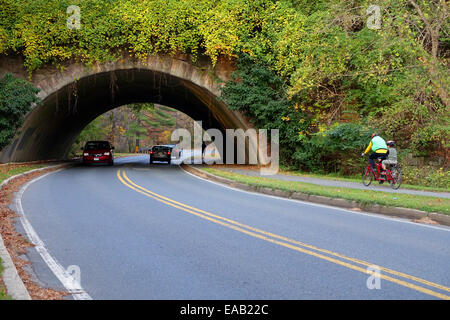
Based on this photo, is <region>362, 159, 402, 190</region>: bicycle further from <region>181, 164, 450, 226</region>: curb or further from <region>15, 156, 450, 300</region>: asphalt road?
<region>15, 156, 450, 300</region>: asphalt road

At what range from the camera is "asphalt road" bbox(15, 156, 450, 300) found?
5.01 metres

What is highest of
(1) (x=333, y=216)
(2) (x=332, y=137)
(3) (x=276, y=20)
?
(3) (x=276, y=20)

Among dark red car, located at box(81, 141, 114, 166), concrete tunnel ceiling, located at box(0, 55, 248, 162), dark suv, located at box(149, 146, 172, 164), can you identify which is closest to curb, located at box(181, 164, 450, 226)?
concrete tunnel ceiling, located at box(0, 55, 248, 162)

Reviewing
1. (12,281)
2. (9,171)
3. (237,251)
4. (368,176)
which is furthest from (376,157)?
(9,171)

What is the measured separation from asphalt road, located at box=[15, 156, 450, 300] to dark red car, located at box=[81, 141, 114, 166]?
20346 millimetres

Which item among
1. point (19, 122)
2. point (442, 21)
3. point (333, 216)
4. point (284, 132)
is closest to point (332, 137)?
point (284, 132)

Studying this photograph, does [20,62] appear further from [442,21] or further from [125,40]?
[442,21]

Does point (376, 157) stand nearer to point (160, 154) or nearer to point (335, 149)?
point (335, 149)

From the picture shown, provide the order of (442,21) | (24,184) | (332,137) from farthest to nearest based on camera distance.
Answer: (332,137) < (442,21) < (24,184)

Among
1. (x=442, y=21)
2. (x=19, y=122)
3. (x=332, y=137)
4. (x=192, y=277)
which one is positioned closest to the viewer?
(x=192, y=277)

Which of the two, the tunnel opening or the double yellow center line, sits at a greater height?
the tunnel opening

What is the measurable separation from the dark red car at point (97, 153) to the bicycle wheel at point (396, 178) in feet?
72.8

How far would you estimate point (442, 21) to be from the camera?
1811 centimetres
